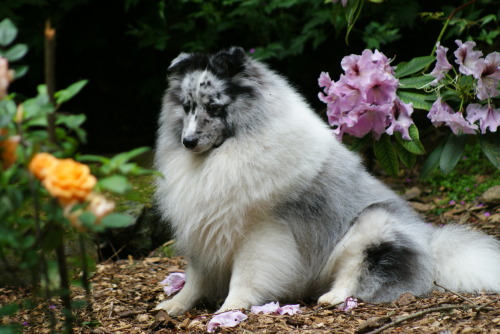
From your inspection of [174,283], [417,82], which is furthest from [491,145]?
[174,283]

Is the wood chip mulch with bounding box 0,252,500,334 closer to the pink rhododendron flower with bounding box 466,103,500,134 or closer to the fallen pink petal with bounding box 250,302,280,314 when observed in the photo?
the fallen pink petal with bounding box 250,302,280,314

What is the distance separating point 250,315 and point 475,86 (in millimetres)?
1781

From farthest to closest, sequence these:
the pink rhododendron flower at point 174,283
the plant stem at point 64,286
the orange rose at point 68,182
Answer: the pink rhododendron flower at point 174,283, the plant stem at point 64,286, the orange rose at point 68,182

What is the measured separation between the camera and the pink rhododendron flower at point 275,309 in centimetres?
320

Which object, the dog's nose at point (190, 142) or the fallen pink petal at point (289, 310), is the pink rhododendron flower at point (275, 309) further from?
the dog's nose at point (190, 142)

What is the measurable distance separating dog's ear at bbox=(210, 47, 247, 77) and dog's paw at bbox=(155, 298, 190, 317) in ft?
4.39

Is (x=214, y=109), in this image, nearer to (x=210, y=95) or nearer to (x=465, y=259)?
(x=210, y=95)

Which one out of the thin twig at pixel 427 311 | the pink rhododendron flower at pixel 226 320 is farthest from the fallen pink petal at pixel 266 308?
the thin twig at pixel 427 311

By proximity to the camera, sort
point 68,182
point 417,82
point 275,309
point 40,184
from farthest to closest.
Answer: point 417,82, point 275,309, point 40,184, point 68,182

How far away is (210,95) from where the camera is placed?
340cm

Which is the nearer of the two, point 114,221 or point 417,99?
point 114,221

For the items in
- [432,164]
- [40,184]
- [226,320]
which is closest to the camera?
[40,184]

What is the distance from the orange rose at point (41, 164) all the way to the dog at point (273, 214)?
5.43 ft

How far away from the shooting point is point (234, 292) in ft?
10.9
